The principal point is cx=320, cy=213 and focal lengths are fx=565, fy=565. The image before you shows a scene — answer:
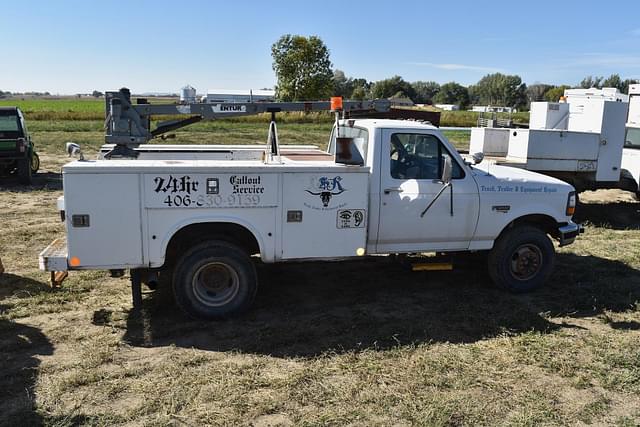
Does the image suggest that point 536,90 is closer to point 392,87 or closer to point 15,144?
point 392,87

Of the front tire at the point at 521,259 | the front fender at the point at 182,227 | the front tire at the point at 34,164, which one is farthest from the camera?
the front tire at the point at 34,164

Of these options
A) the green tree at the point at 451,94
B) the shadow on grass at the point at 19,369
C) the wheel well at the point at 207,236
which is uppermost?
the green tree at the point at 451,94

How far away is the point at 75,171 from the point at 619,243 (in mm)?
8859

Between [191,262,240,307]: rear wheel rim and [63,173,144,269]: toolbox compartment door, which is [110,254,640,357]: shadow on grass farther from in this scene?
[63,173,144,269]: toolbox compartment door

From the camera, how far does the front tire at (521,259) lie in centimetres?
698

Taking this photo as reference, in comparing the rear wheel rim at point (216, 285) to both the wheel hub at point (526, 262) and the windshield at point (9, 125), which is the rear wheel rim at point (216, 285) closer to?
the wheel hub at point (526, 262)

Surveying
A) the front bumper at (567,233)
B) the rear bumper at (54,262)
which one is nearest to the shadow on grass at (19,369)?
the rear bumper at (54,262)

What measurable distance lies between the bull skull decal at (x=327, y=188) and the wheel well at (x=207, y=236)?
0.86 metres

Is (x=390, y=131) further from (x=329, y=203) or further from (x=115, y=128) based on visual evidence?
(x=115, y=128)

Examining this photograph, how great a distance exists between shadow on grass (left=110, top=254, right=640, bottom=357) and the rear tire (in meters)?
9.42

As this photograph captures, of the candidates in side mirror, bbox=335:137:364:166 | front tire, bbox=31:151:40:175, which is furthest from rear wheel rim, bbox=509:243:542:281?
front tire, bbox=31:151:40:175

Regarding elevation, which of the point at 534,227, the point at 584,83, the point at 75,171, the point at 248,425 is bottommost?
the point at 248,425

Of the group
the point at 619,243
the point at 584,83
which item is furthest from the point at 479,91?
the point at 619,243

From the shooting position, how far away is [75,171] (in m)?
5.30
